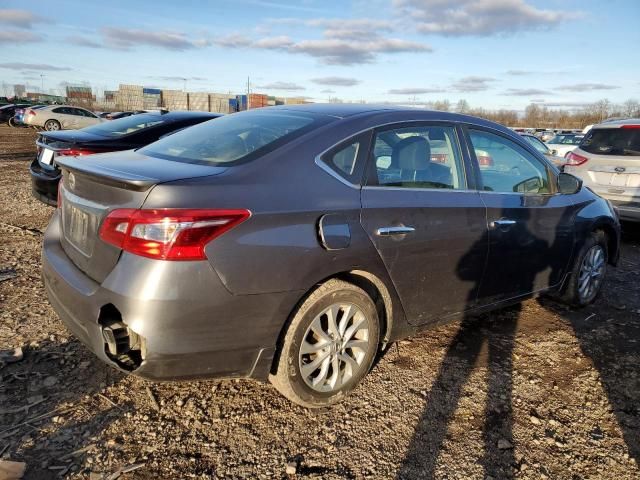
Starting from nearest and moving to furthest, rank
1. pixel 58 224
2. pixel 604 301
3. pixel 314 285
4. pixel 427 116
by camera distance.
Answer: pixel 314 285
pixel 58 224
pixel 427 116
pixel 604 301

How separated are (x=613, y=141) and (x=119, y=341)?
7354 millimetres

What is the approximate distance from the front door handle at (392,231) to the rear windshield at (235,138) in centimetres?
69

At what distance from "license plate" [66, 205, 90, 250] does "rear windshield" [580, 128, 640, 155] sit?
709 cm

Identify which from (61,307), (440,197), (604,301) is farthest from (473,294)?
(61,307)

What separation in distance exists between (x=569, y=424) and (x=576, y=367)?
31.0 inches

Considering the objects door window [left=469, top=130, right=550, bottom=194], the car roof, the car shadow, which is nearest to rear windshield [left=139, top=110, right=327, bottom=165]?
door window [left=469, top=130, right=550, bottom=194]

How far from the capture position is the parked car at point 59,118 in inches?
1014

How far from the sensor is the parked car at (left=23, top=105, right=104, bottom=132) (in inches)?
1014

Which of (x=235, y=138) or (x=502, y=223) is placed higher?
(x=235, y=138)

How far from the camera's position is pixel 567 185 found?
4098 millimetres

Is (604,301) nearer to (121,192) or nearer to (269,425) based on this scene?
(269,425)

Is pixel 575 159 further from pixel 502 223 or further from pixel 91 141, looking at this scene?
pixel 91 141

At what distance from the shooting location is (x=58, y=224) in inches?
119

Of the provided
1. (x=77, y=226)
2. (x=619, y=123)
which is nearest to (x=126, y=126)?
(x=77, y=226)
